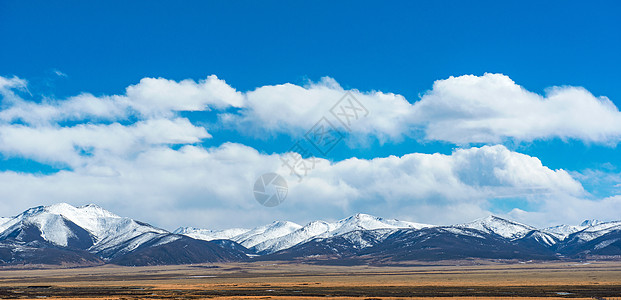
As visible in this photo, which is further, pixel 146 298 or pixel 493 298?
pixel 146 298

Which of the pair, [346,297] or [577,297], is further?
[346,297]

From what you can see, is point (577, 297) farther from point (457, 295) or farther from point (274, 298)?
point (274, 298)

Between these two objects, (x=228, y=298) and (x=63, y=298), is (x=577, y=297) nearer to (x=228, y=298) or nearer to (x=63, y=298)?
(x=228, y=298)

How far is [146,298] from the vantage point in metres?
111

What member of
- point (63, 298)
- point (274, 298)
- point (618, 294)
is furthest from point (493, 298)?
point (63, 298)

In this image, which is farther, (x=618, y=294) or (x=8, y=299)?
(x=8, y=299)

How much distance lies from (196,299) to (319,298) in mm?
23894

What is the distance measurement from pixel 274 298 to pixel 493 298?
40926 millimetres

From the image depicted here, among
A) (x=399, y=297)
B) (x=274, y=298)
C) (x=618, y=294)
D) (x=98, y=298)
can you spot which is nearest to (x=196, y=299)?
(x=274, y=298)

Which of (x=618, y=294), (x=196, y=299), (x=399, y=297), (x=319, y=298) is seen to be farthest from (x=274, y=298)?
(x=618, y=294)

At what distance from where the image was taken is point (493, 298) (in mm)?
100000

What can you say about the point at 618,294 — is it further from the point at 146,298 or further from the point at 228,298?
the point at 146,298

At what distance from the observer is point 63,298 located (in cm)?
11481

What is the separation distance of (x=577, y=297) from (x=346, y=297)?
43174mm
